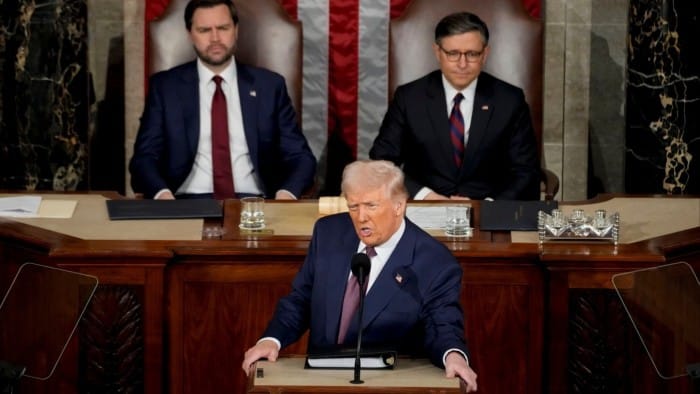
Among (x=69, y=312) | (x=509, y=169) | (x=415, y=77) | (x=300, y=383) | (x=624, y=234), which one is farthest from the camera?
(x=415, y=77)

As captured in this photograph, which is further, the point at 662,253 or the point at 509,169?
the point at 509,169

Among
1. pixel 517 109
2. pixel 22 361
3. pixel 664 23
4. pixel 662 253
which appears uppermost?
pixel 664 23

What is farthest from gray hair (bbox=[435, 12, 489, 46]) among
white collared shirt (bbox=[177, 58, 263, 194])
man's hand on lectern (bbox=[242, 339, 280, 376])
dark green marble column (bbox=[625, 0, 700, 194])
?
man's hand on lectern (bbox=[242, 339, 280, 376])

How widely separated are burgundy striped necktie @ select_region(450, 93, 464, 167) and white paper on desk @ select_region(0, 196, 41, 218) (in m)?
1.79

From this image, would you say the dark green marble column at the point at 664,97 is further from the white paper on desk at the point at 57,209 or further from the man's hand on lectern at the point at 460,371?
the man's hand on lectern at the point at 460,371

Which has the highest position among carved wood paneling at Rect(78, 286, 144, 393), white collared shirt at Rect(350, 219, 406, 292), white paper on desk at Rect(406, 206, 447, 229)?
white paper on desk at Rect(406, 206, 447, 229)

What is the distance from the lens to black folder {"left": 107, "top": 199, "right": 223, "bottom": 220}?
534cm

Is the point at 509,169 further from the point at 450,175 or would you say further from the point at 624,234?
the point at 624,234

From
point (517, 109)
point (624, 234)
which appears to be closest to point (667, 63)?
point (517, 109)

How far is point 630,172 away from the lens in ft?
23.5

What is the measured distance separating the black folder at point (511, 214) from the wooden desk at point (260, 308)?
17 centimetres

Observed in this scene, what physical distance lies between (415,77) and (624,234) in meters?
1.83

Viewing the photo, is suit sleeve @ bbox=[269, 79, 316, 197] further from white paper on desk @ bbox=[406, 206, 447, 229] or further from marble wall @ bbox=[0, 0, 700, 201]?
marble wall @ bbox=[0, 0, 700, 201]

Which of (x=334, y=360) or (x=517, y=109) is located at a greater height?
(x=517, y=109)
